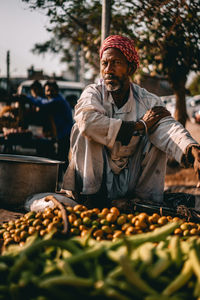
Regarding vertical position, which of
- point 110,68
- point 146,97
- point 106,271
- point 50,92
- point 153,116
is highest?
point 50,92

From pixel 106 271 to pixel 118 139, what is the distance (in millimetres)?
1770

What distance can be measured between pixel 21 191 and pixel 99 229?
1.55 m

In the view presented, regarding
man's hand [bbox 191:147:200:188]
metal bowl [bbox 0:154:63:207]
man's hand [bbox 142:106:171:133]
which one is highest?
man's hand [bbox 142:106:171:133]

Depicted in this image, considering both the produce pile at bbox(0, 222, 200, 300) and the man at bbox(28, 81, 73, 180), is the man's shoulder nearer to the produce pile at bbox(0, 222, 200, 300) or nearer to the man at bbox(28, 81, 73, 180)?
the produce pile at bbox(0, 222, 200, 300)

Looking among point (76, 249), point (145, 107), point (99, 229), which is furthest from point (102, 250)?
point (145, 107)

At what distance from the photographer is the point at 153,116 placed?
3383 mm

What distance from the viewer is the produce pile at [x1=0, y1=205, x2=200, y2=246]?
241 cm

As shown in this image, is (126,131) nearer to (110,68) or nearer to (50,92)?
(110,68)

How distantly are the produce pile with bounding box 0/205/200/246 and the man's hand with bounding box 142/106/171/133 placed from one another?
100cm

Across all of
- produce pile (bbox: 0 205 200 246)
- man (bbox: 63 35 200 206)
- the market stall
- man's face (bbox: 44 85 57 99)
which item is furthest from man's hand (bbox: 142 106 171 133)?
man's face (bbox: 44 85 57 99)

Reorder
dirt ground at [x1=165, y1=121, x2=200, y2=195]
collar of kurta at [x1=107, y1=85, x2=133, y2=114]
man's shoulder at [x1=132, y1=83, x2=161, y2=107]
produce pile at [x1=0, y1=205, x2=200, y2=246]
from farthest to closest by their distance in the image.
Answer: dirt ground at [x1=165, y1=121, x2=200, y2=195] < man's shoulder at [x1=132, y1=83, x2=161, y2=107] < collar of kurta at [x1=107, y1=85, x2=133, y2=114] < produce pile at [x1=0, y1=205, x2=200, y2=246]

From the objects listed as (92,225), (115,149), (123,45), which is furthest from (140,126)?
(92,225)

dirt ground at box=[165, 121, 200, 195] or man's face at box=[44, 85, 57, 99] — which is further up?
man's face at box=[44, 85, 57, 99]

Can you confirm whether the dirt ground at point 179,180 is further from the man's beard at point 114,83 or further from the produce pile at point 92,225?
→ the produce pile at point 92,225
